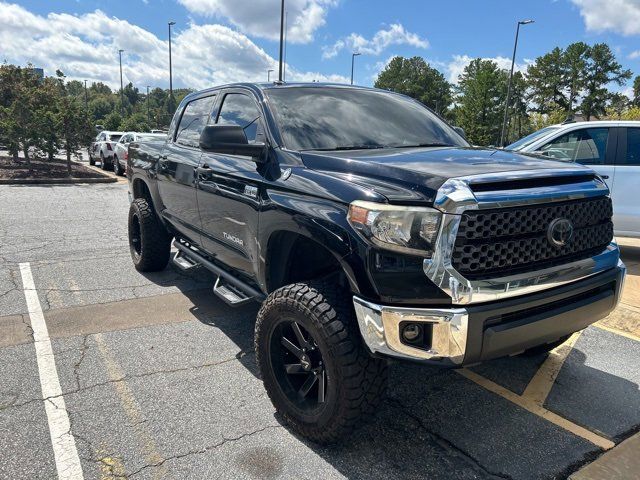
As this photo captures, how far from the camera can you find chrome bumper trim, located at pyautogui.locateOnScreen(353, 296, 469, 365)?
216 centimetres

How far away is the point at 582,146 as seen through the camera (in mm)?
6699

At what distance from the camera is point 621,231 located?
21.5 ft

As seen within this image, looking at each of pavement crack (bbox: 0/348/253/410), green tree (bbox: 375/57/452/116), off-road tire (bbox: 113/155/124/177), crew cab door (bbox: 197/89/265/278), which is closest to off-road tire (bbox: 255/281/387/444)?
crew cab door (bbox: 197/89/265/278)

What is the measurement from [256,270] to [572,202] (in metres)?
1.90

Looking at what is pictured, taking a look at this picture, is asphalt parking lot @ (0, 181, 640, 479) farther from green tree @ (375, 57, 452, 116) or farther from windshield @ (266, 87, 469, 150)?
green tree @ (375, 57, 452, 116)

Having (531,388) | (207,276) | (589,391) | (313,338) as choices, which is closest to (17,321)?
(207,276)

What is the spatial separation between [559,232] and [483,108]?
5975 cm

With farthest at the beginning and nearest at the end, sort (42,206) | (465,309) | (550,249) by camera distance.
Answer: (42,206) < (550,249) < (465,309)

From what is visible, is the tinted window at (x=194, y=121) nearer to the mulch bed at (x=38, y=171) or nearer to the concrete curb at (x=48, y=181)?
the concrete curb at (x=48, y=181)

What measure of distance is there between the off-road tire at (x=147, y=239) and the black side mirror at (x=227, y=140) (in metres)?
2.64

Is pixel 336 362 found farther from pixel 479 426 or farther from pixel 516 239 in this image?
pixel 479 426

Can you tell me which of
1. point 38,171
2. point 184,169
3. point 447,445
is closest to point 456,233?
point 447,445

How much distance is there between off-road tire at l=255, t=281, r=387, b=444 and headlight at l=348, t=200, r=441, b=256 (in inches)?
17.4

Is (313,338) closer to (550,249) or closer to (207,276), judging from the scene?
(550,249)
